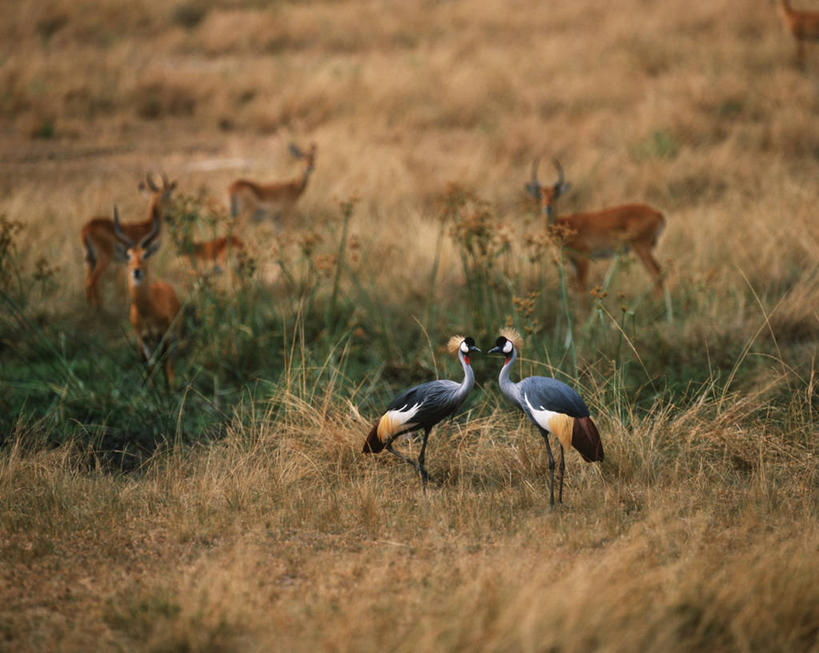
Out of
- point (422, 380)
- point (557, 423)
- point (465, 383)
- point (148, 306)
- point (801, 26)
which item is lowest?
point (422, 380)

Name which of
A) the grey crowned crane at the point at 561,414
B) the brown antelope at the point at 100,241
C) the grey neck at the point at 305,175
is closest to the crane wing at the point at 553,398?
the grey crowned crane at the point at 561,414

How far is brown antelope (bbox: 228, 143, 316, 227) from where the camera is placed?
10.3m

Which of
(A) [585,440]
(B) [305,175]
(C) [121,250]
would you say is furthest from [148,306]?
(B) [305,175]

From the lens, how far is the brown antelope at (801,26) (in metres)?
14.6

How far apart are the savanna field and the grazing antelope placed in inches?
7.4

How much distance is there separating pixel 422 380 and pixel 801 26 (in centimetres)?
1109

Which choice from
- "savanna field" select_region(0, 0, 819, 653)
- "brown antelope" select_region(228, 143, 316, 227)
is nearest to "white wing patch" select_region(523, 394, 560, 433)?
"savanna field" select_region(0, 0, 819, 653)

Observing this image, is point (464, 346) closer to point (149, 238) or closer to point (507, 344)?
point (507, 344)

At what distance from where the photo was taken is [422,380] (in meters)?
6.47

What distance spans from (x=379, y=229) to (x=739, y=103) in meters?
6.55

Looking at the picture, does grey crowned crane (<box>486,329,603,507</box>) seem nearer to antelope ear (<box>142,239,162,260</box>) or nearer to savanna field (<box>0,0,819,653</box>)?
savanna field (<box>0,0,819,653</box>)

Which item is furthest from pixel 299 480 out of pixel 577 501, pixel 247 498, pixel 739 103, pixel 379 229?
pixel 739 103

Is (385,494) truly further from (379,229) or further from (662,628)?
(379,229)

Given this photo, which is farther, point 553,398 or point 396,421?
point 396,421
